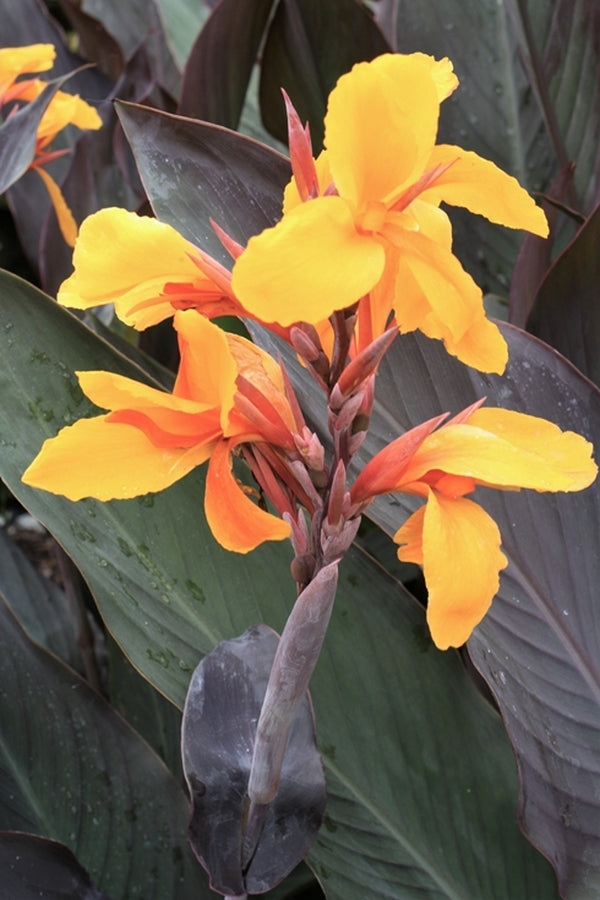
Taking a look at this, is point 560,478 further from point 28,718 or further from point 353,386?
point 28,718

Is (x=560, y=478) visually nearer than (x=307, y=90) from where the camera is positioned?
Yes

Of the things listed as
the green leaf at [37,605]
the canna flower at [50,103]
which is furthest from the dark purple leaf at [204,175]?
the green leaf at [37,605]

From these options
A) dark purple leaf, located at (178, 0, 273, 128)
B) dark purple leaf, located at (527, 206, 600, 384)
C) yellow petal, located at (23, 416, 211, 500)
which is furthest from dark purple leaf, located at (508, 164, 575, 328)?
yellow petal, located at (23, 416, 211, 500)

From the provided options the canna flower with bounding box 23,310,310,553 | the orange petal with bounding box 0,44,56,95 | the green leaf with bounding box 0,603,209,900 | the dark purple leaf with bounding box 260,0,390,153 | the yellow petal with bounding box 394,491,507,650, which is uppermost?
the orange petal with bounding box 0,44,56,95

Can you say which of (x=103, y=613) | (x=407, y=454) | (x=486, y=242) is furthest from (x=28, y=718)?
(x=486, y=242)

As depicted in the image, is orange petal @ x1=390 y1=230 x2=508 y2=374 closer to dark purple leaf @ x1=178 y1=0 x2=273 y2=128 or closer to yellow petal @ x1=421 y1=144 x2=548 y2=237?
yellow petal @ x1=421 y1=144 x2=548 y2=237

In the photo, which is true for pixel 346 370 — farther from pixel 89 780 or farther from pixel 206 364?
pixel 89 780

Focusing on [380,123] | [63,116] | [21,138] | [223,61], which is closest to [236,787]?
[380,123]

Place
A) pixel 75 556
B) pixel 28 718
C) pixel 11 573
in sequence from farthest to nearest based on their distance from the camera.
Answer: pixel 11 573 → pixel 28 718 → pixel 75 556
